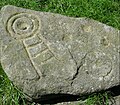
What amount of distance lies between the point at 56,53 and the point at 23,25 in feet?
1.65

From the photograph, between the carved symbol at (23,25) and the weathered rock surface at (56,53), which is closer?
the weathered rock surface at (56,53)

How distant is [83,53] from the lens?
3.70m

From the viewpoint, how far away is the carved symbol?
379cm

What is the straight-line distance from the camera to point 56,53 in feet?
12.0

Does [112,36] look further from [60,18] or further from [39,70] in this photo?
[39,70]

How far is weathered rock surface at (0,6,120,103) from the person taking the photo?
355 cm

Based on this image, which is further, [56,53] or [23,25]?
[23,25]

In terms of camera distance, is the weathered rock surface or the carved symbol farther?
the carved symbol

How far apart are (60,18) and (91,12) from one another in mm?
756

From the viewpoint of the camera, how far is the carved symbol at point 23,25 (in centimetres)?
379

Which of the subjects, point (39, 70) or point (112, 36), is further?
point (112, 36)

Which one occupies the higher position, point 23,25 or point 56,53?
point 23,25

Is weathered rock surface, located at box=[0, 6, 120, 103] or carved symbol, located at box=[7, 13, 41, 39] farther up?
carved symbol, located at box=[7, 13, 41, 39]

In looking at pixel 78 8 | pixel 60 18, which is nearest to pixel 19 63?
pixel 60 18
